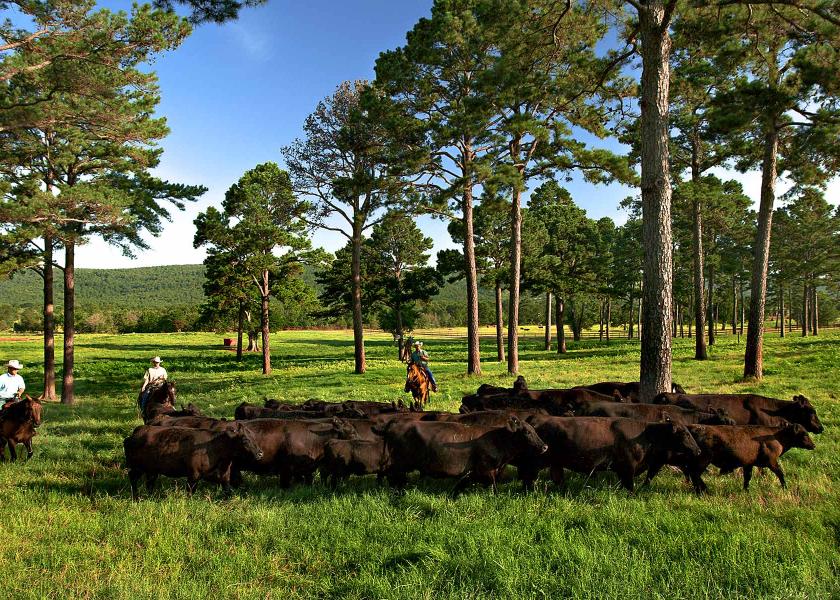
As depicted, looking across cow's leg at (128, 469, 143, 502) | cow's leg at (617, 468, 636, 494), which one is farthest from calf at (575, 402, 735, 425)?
cow's leg at (128, 469, 143, 502)

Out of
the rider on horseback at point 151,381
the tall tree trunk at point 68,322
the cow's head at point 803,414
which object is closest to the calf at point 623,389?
the cow's head at point 803,414

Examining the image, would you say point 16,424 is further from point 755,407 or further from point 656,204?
point 755,407

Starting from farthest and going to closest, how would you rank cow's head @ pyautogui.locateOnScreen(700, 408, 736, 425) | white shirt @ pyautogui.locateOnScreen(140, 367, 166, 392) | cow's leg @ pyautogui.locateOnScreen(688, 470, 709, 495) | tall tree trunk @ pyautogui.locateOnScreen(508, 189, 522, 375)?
1. tall tree trunk @ pyautogui.locateOnScreen(508, 189, 522, 375)
2. white shirt @ pyautogui.locateOnScreen(140, 367, 166, 392)
3. cow's head @ pyautogui.locateOnScreen(700, 408, 736, 425)
4. cow's leg @ pyautogui.locateOnScreen(688, 470, 709, 495)

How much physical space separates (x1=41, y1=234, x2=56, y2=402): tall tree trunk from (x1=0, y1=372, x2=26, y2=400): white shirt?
1168cm

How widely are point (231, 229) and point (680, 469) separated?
3218 cm

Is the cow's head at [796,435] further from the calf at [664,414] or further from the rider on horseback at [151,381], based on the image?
the rider on horseback at [151,381]

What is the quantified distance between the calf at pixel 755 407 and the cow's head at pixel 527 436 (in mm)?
3876

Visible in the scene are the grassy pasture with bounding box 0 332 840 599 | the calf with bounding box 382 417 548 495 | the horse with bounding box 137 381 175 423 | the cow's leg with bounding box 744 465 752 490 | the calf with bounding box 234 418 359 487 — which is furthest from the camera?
the horse with bounding box 137 381 175 423

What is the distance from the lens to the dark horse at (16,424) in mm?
9523

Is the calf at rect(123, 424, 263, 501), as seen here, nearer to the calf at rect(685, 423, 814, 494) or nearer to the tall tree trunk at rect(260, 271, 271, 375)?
the calf at rect(685, 423, 814, 494)

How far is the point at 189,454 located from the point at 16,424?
5.13 m

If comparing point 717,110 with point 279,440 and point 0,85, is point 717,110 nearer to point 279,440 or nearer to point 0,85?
point 279,440

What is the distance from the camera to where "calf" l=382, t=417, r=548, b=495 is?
697cm

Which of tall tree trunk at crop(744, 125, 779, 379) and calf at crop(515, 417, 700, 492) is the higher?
tall tree trunk at crop(744, 125, 779, 379)
